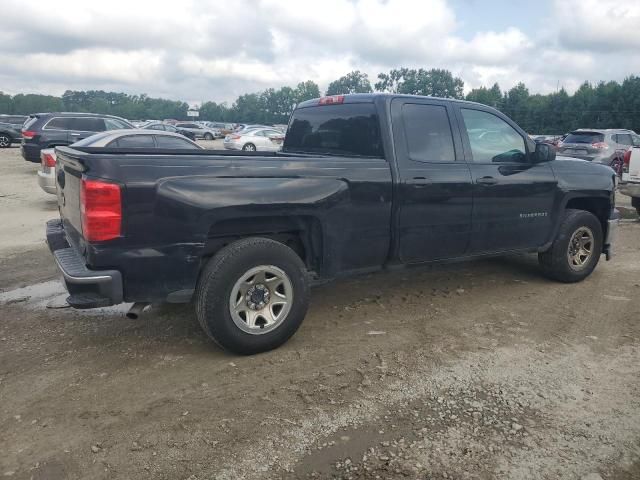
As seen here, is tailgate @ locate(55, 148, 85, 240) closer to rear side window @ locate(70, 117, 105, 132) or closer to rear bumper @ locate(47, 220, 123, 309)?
rear bumper @ locate(47, 220, 123, 309)

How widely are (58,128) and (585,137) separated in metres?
16.2

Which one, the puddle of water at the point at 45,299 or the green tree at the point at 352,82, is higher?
the green tree at the point at 352,82

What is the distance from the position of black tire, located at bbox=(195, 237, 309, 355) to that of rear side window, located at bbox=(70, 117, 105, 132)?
1291 centimetres

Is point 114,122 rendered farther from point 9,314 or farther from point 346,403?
point 346,403

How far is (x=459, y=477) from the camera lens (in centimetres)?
253

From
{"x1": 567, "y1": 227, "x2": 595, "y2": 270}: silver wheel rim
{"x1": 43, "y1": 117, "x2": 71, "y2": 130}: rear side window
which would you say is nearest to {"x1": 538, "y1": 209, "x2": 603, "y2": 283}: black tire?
{"x1": 567, "y1": 227, "x2": 595, "y2": 270}: silver wheel rim

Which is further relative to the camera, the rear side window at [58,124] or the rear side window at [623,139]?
the rear side window at [623,139]

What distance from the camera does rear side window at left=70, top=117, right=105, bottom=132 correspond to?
14.8 metres

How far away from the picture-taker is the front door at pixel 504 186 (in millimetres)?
4859

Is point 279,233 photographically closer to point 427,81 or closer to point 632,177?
point 632,177

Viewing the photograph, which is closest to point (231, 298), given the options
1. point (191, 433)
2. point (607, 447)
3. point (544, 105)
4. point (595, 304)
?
point (191, 433)

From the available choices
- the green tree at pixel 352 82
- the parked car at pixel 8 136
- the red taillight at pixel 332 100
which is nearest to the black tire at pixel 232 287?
the red taillight at pixel 332 100

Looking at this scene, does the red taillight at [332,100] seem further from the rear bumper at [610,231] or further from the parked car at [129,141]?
the parked car at [129,141]

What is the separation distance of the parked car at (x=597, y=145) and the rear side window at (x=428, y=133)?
13801 mm
